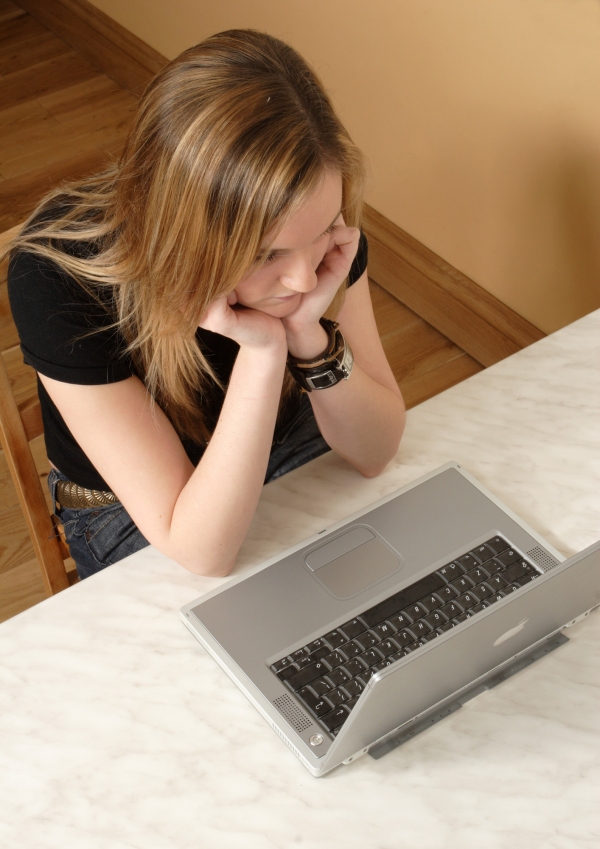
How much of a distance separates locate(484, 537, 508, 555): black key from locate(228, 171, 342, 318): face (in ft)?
1.09

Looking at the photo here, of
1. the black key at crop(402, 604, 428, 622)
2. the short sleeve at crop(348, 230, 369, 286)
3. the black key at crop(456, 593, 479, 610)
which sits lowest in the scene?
the black key at crop(402, 604, 428, 622)

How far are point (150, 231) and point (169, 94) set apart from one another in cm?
14

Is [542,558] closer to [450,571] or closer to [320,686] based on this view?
[450,571]

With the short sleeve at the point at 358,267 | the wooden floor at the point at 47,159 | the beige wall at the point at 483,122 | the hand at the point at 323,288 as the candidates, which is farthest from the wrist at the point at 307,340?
the wooden floor at the point at 47,159

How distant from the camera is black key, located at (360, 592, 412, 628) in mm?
894

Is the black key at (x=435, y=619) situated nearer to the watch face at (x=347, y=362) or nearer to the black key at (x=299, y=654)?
the black key at (x=299, y=654)

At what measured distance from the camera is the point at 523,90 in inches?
67.2

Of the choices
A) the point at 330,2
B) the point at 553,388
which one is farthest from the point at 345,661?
the point at 330,2

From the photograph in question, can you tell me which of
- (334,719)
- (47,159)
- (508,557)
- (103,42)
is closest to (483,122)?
(508,557)

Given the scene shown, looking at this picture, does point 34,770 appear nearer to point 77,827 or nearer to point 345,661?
point 77,827

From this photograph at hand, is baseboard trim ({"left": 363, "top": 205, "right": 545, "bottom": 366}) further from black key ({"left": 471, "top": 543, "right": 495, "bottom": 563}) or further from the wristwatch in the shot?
black key ({"left": 471, "top": 543, "right": 495, "bottom": 563})

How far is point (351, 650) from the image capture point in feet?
2.85

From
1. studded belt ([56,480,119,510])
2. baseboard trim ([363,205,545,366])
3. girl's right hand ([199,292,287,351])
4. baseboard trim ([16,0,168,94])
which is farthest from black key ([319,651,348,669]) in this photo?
baseboard trim ([16,0,168,94])

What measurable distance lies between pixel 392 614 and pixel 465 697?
0.11 meters
